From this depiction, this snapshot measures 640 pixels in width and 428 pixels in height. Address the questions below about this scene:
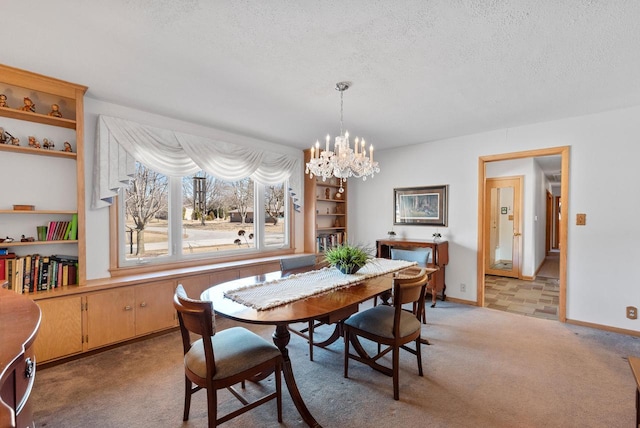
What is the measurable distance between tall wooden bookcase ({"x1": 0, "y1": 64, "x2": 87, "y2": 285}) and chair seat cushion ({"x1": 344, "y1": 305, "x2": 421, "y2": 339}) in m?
2.47

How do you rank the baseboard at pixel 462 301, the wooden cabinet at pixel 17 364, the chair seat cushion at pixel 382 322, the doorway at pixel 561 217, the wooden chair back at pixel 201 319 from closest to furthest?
the wooden cabinet at pixel 17 364
the wooden chair back at pixel 201 319
the chair seat cushion at pixel 382 322
the doorway at pixel 561 217
the baseboard at pixel 462 301

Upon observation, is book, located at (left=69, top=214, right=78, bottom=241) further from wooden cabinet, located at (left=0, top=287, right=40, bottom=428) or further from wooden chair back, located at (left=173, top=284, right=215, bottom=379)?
wooden chair back, located at (left=173, top=284, right=215, bottom=379)

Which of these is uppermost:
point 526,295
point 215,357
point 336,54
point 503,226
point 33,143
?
point 336,54

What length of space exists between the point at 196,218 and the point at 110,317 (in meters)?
1.41

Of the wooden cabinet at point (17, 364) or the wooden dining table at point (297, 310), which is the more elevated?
the wooden cabinet at point (17, 364)

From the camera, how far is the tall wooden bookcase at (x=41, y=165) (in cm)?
243

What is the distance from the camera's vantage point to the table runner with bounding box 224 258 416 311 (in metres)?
1.91

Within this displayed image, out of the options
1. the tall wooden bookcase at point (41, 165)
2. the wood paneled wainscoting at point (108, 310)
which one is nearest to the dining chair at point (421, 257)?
the wood paneled wainscoting at point (108, 310)

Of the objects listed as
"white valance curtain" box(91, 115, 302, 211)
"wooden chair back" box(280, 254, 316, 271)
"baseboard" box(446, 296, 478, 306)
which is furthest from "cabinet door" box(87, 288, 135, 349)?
"baseboard" box(446, 296, 478, 306)

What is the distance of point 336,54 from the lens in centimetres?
202

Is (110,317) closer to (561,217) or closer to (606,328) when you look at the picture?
(561,217)

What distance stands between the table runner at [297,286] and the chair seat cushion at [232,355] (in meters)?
0.25

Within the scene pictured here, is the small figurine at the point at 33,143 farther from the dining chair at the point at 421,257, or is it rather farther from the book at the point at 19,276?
the dining chair at the point at 421,257

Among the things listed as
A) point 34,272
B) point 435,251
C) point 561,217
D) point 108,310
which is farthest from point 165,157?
point 561,217
